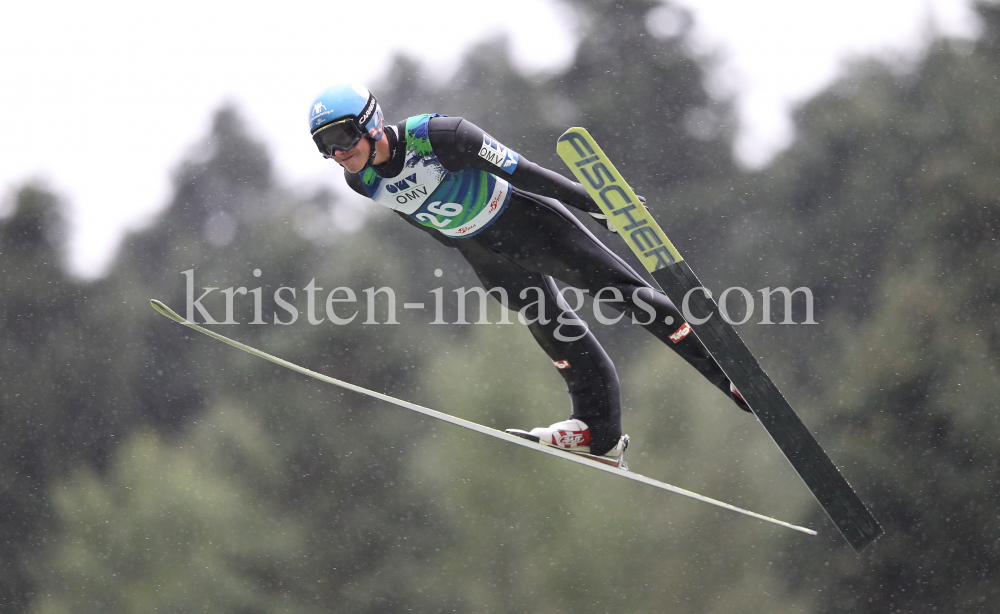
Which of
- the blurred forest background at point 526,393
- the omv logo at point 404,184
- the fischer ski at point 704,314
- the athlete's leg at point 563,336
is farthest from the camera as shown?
the blurred forest background at point 526,393

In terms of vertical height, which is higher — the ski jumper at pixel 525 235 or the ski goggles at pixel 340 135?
the ski goggles at pixel 340 135

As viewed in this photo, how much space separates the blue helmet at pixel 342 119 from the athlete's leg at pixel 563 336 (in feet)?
1.54

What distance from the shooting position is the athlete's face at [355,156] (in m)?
2.38

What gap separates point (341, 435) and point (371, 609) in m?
2.08

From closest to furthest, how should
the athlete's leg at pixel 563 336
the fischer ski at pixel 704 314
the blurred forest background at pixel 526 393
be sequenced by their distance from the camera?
the fischer ski at pixel 704 314 → the athlete's leg at pixel 563 336 → the blurred forest background at pixel 526 393

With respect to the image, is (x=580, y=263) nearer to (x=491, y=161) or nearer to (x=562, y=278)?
(x=562, y=278)

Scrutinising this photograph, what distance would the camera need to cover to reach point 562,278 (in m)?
2.60

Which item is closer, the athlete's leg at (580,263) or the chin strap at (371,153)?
the chin strap at (371,153)

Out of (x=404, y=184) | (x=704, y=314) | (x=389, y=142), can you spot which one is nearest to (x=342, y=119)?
(x=389, y=142)

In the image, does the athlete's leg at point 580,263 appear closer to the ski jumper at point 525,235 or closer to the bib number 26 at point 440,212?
the ski jumper at point 525,235

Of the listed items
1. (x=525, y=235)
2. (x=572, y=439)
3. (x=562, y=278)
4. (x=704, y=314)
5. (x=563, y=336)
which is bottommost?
(x=572, y=439)

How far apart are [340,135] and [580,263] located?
2.54 ft

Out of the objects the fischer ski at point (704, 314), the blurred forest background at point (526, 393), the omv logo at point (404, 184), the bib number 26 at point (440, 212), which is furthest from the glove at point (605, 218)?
the blurred forest background at point (526, 393)

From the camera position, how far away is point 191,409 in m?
11.2
